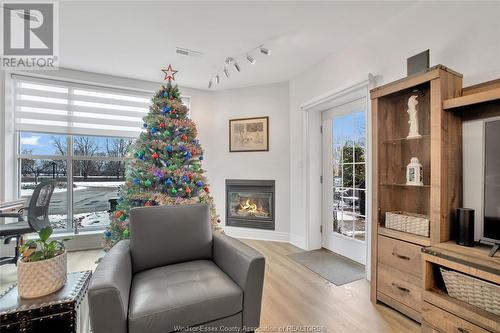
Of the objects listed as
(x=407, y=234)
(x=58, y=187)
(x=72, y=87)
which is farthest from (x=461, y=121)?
(x=58, y=187)

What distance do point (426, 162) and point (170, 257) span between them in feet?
7.07

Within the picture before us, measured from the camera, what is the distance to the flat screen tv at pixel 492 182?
1.47 m

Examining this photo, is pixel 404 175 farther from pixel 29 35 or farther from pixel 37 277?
pixel 29 35

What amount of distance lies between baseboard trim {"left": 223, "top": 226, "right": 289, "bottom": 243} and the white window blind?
2258 millimetres

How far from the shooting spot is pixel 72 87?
11.2 ft

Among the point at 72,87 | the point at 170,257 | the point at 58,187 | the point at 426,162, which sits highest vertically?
the point at 72,87

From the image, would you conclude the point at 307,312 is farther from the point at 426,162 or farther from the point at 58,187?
the point at 58,187

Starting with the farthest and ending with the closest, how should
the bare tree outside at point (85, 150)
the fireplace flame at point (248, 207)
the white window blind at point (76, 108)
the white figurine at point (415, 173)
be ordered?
the fireplace flame at point (248, 207), the bare tree outside at point (85, 150), the white window blind at point (76, 108), the white figurine at point (415, 173)

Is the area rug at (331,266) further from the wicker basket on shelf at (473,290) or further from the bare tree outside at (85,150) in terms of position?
the bare tree outside at (85,150)

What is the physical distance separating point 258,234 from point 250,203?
53 centimetres

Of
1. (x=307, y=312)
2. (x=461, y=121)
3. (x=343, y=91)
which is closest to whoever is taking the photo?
(x=461, y=121)

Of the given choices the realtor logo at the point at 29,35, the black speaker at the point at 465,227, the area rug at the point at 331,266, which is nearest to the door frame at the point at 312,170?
the area rug at the point at 331,266

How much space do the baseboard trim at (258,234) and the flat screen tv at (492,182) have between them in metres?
2.61

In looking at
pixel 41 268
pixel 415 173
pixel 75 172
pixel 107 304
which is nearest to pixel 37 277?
pixel 41 268
